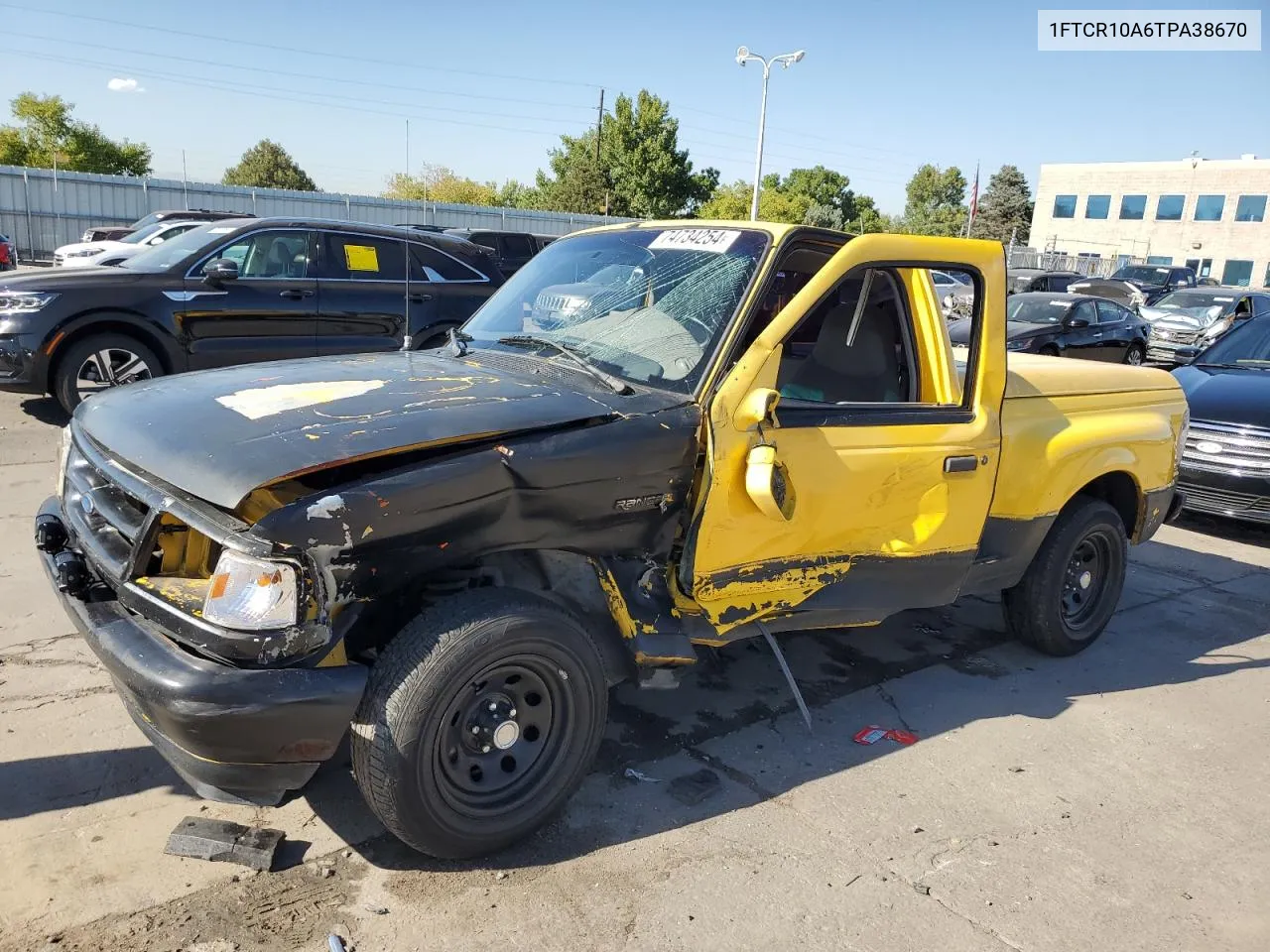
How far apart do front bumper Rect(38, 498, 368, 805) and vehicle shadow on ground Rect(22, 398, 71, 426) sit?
6694 millimetres

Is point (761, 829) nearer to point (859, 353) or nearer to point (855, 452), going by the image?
point (855, 452)

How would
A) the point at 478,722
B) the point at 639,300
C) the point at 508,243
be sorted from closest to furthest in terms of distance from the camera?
1. the point at 478,722
2. the point at 639,300
3. the point at 508,243

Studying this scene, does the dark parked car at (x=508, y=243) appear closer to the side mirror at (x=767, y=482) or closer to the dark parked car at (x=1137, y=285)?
the dark parked car at (x=1137, y=285)

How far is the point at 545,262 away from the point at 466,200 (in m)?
67.7

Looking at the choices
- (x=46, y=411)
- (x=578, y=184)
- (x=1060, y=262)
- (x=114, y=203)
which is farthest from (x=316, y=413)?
(x=578, y=184)

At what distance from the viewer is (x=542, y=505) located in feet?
9.20

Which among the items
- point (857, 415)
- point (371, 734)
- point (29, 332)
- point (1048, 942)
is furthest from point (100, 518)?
point (29, 332)

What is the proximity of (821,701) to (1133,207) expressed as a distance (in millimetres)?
66850

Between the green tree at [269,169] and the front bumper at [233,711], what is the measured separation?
73.1 metres

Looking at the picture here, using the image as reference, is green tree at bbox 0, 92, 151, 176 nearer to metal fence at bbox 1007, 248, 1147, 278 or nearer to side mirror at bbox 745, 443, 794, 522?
metal fence at bbox 1007, 248, 1147, 278

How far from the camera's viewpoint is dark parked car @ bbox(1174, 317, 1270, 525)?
23.2 ft

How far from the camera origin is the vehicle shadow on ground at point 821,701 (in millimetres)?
3107

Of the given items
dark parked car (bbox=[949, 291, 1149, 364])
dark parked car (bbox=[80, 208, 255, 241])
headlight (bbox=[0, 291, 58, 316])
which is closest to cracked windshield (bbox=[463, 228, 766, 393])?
headlight (bbox=[0, 291, 58, 316])

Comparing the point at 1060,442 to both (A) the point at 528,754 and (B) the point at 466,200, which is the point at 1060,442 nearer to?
(A) the point at 528,754
